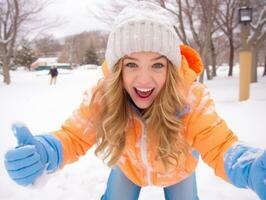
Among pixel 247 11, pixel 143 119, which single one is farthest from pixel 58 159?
pixel 247 11

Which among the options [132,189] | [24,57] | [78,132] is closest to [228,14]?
[132,189]

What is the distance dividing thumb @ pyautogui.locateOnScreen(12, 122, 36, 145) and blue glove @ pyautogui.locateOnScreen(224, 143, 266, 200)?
0.95 metres

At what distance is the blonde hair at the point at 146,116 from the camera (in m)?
1.72

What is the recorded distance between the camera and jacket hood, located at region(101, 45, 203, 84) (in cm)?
181

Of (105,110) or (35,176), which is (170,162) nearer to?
(105,110)

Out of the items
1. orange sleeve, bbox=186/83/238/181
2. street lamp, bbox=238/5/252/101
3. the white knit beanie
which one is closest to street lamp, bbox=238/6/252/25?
street lamp, bbox=238/5/252/101

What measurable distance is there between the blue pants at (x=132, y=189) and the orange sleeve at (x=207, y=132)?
0.54 metres

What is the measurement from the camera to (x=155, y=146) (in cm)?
185

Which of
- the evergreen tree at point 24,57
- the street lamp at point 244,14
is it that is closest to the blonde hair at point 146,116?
the street lamp at point 244,14

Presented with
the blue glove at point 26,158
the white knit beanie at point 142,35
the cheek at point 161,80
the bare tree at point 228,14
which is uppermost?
the bare tree at point 228,14

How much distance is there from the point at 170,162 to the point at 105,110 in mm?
521

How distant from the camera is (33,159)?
1.38 metres

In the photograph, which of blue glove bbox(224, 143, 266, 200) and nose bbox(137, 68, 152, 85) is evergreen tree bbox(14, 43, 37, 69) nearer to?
nose bbox(137, 68, 152, 85)

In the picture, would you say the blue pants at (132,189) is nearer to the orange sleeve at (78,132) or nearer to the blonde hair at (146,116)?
the blonde hair at (146,116)
